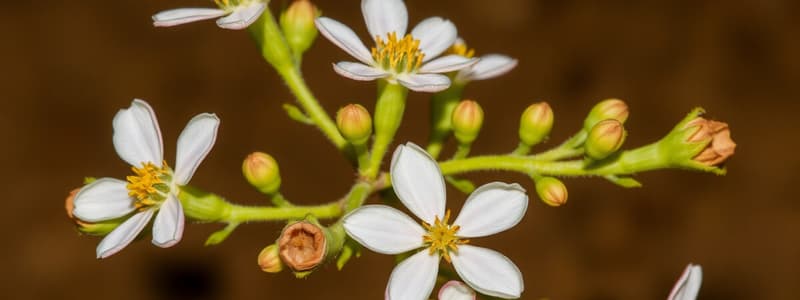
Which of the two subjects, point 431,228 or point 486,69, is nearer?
point 431,228

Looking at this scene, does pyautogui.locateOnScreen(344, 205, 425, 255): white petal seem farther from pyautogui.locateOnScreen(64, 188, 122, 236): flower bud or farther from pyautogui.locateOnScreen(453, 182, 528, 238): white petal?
pyautogui.locateOnScreen(64, 188, 122, 236): flower bud

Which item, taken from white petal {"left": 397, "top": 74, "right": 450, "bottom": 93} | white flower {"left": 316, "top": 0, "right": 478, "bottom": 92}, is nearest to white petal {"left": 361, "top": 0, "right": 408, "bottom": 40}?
white flower {"left": 316, "top": 0, "right": 478, "bottom": 92}

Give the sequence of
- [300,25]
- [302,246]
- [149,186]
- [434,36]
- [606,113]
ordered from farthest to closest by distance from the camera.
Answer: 1. [300,25]
2. [434,36]
3. [606,113]
4. [149,186]
5. [302,246]

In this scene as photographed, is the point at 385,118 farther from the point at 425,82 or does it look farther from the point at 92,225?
the point at 92,225

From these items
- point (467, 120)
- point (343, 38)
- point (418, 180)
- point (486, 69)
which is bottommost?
point (418, 180)

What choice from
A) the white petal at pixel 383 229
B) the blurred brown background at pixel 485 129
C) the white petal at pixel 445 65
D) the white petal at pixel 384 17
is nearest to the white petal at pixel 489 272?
the white petal at pixel 383 229

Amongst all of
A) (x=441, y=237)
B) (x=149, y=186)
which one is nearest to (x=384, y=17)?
(x=441, y=237)
